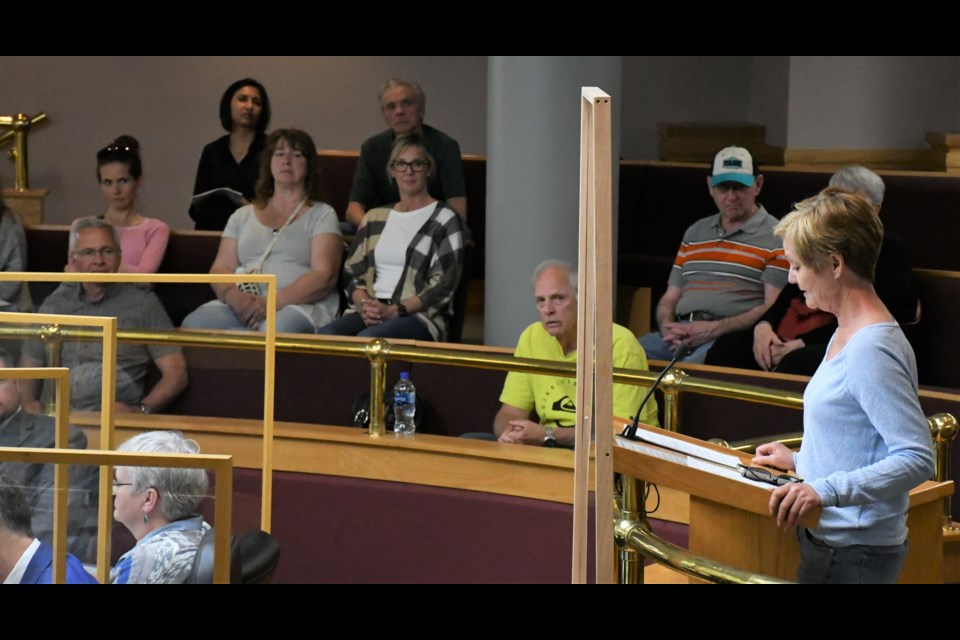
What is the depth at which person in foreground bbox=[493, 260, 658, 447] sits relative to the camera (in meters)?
4.64

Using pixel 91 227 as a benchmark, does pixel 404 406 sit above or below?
below

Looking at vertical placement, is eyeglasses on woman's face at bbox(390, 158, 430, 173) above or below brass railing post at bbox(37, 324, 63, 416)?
above

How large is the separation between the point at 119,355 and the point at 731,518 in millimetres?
2054

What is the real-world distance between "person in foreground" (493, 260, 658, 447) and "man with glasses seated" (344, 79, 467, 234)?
4.32ft

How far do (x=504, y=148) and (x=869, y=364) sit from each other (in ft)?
11.1

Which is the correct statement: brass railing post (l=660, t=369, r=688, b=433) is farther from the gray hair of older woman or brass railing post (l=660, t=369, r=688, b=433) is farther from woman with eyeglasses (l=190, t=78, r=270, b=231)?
woman with eyeglasses (l=190, t=78, r=270, b=231)

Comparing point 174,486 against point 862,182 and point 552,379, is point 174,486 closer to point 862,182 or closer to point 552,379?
point 552,379

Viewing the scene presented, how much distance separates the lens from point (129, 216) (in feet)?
21.3

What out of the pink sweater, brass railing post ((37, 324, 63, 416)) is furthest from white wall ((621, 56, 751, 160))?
brass railing post ((37, 324, 63, 416))

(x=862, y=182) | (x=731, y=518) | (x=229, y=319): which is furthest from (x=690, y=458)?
(x=229, y=319)

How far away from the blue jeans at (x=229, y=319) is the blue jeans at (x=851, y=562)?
3.08 metres

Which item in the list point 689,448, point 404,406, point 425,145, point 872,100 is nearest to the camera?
point 689,448

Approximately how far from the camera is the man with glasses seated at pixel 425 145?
6.22 m
